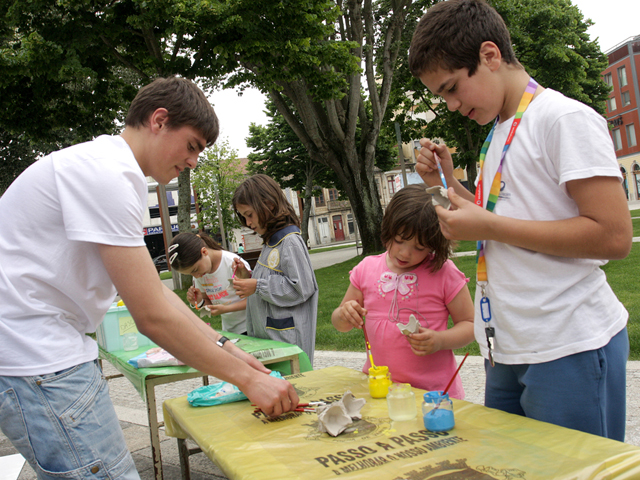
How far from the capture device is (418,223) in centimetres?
204

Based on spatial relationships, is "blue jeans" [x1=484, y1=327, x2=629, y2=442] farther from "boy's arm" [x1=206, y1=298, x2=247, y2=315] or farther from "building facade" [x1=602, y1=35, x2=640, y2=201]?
"building facade" [x1=602, y1=35, x2=640, y2=201]

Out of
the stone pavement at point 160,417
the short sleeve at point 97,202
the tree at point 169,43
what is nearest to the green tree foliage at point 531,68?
the tree at point 169,43

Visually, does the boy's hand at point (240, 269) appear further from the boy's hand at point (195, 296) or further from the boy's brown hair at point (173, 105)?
the boy's brown hair at point (173, 105)

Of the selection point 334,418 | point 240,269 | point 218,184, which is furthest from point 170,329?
point 218,184

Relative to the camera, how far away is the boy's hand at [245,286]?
117 inches

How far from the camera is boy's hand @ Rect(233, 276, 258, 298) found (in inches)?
117

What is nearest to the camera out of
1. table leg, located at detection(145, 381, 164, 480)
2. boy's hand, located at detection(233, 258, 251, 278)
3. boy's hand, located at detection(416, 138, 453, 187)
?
boy's hand, located at detection(416, 138, 453, 187)

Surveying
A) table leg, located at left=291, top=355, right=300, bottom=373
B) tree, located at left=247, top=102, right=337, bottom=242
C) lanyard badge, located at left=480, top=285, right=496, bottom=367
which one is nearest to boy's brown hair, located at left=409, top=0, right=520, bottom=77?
lanyard badge, located at left=480, top=285, right=496, bottom=367

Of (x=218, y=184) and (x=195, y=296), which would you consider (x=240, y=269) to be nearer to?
(x=195, y=296)

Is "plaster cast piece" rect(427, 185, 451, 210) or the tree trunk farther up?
the tree trunk

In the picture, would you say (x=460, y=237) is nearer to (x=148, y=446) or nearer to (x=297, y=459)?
(x=297, y=459)

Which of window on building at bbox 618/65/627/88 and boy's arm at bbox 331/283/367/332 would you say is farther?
window on building at bbox 618/65/627/88

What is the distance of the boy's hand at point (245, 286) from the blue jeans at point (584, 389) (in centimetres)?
186

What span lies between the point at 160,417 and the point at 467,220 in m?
3.97
